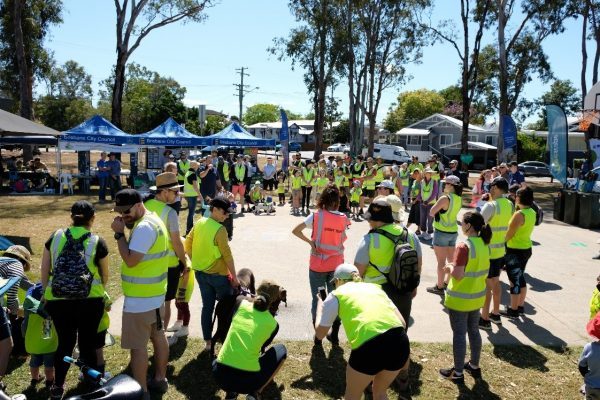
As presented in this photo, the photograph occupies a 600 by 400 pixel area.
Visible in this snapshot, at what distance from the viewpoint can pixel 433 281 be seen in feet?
25.3

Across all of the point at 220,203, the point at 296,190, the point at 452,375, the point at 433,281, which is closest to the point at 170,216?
the point at 220,203

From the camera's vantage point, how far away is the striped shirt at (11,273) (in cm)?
390

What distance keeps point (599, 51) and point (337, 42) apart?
16.7 m

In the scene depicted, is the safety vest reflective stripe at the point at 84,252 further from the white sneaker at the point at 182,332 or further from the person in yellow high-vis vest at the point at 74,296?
the white sneaker at the point at 182,332

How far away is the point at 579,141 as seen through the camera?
43000 millimetres

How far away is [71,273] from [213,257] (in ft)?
4.26

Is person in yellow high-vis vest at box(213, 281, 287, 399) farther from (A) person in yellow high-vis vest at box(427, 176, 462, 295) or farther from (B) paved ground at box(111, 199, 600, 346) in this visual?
(A) person in yellow high-vis vest at box(427, 176, 462, 295)

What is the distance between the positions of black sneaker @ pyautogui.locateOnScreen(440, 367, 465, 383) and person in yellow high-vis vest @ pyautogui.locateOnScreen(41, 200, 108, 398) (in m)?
3.28

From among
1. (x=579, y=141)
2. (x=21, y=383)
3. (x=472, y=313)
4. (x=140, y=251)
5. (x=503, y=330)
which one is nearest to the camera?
(x=140, y=251)

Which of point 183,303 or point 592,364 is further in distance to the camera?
point 183,303

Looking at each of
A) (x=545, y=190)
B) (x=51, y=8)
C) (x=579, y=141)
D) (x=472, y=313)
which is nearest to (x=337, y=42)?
(x=545, y=190)

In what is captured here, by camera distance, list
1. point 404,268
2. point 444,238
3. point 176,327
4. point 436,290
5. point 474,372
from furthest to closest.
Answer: point 436,290
point 444,238
point 176,327
point 474,372
point 404,268

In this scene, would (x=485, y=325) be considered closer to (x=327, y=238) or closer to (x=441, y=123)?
(x=327, y=238)

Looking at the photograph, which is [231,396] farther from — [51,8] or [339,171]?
[51,8]
